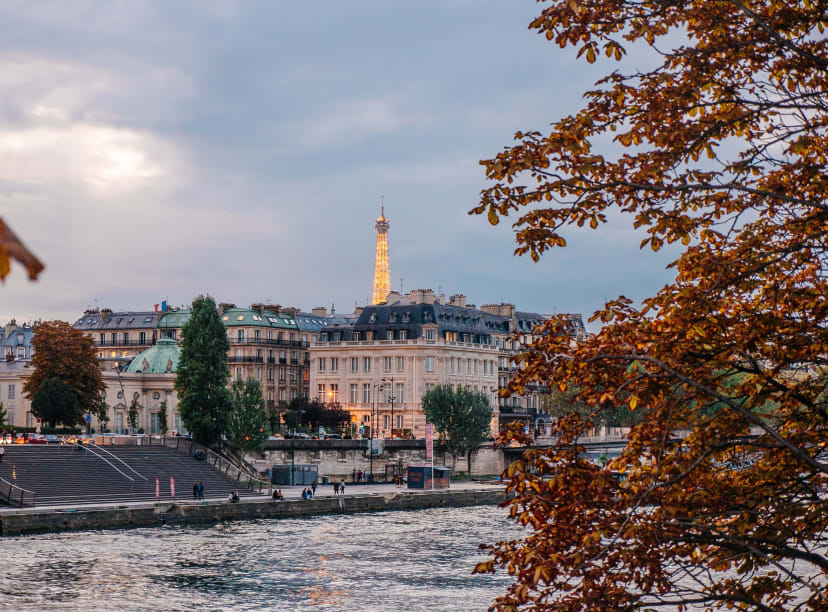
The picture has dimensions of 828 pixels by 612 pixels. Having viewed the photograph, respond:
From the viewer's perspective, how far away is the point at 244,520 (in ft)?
222

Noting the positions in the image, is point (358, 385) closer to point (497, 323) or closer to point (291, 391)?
point (291, 391)

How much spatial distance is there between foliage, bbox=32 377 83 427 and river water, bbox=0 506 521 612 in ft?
112

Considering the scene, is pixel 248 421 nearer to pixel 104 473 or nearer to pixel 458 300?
pixel 104 473

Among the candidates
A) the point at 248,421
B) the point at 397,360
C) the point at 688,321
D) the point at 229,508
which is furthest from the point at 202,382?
the point at 688,321

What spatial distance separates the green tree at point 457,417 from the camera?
108625 mm

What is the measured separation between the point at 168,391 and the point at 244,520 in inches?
2174

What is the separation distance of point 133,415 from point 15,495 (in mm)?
49586

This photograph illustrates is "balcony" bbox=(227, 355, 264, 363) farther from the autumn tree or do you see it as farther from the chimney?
the autumn tree

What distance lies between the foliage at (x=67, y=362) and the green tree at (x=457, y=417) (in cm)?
3008

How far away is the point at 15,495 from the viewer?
213ft

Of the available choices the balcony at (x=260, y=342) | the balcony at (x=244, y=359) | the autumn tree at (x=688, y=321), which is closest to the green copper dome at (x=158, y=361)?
the balcony at (x=244, y=359)

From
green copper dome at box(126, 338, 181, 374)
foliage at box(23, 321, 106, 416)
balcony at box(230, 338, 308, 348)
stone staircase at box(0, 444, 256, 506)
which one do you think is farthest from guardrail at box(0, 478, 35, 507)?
balcony at box(230, 338, 308, 348)

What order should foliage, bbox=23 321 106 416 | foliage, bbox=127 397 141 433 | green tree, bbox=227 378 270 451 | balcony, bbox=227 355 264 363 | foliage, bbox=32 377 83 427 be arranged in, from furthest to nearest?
balcony, bbox=227 355 264 363
foliage, bbox=127 397 141 433
foliage, bbox=23 321 106 416
foliage, bbox=32 377 83 427
green tree, bbox=227 378 270 451

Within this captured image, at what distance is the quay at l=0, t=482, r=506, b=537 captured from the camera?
57.5 metres
